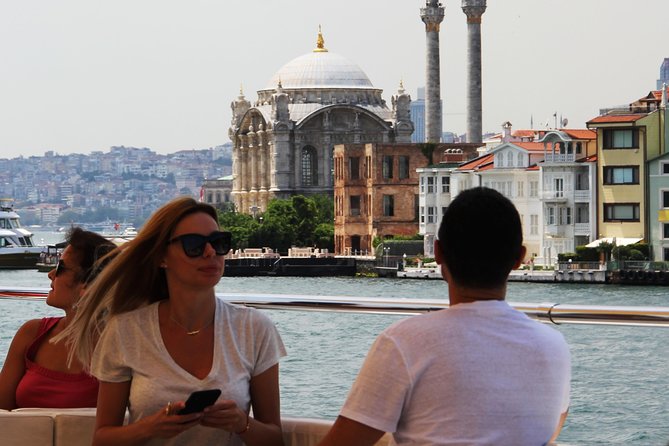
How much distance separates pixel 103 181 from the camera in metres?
130

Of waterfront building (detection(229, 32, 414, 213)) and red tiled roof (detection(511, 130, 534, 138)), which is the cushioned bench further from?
waterfront building (detection(229, 32, 414, 213))

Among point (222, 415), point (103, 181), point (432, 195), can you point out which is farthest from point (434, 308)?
point (103, 181)

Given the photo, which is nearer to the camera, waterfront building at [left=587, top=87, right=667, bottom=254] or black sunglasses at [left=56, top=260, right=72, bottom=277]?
black sunglasses at [left=56, top=260, right=72, bottom=277]

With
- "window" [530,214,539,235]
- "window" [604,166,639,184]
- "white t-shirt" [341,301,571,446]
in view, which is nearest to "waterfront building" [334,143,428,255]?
"window" [530,214,539,235]

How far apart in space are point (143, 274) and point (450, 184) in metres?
45.9

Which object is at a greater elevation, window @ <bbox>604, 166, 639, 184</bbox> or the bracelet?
window @ <bbox>604, 166, 639, 184</bbox>

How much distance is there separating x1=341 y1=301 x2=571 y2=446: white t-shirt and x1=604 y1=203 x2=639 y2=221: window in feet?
124

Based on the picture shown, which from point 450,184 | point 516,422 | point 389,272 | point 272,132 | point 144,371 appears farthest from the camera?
point 272,132

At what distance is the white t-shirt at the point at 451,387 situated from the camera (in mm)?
2104

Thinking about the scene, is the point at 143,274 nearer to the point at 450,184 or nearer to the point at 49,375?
the point at 49,375

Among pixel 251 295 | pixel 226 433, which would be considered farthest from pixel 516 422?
pixel 251 295

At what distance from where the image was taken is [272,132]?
70750mm

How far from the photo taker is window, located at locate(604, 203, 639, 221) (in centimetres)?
3958

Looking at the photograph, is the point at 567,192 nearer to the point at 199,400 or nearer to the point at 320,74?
the point at 320,74
